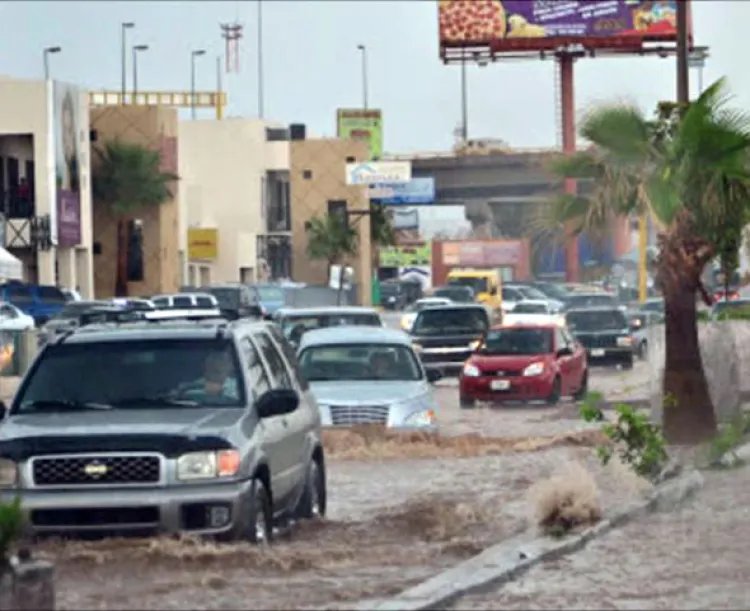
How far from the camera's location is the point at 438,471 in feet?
76.6

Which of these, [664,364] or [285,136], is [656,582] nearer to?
[664,364]

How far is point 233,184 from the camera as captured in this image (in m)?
102

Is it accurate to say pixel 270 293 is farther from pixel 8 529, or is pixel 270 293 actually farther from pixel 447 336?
pixel 8 529

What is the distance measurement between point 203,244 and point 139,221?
1206 cm

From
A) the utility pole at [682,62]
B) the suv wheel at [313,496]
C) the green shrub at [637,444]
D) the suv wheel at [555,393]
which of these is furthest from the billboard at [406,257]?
the suv wheel at [313,496]

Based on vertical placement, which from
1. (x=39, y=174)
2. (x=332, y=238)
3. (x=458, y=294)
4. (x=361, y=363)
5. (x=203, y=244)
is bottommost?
(x=458, y=294)

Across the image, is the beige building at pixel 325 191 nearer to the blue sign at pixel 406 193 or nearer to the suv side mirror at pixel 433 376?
the blue sign at pixel 406 193

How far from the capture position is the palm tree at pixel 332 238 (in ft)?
335

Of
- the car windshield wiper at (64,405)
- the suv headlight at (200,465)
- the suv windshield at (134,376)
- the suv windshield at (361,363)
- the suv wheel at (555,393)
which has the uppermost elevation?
the suv windshield at (134,376)

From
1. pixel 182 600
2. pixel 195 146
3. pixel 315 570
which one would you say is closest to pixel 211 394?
pixel 315 570

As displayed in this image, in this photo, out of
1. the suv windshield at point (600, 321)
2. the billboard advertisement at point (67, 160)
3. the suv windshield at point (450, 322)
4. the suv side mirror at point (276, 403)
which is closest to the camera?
the suv side mirror at point (276, 403)

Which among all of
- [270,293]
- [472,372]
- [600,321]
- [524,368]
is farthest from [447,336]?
[270,293]

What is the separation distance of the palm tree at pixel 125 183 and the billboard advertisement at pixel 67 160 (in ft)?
16.3

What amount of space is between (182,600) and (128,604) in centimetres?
36
